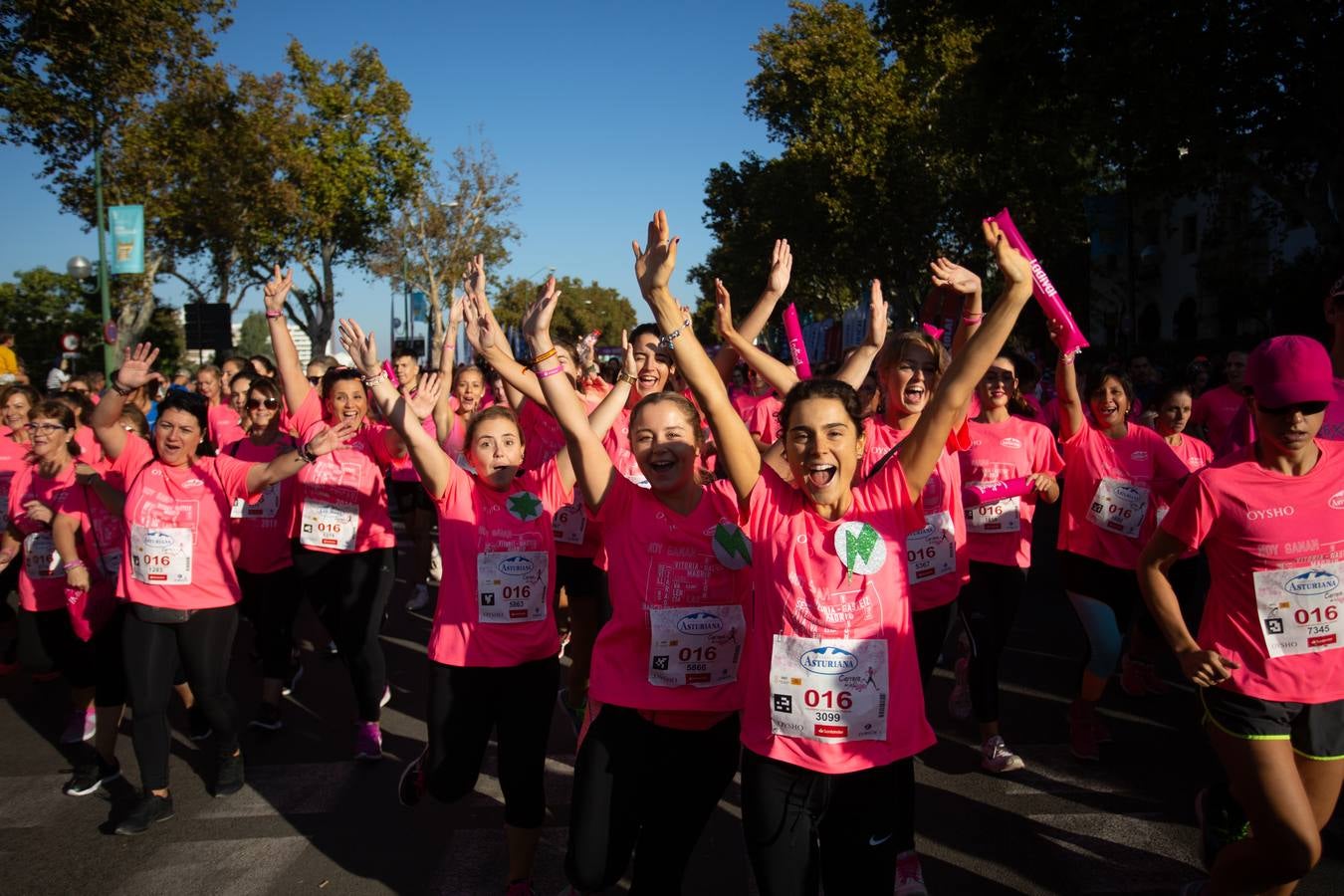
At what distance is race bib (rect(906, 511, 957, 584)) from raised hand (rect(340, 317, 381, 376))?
2.50 metres

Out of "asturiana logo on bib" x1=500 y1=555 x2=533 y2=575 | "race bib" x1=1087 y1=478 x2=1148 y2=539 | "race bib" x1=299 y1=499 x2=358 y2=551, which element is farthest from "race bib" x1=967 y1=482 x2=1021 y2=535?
"race bib" x1=299 y1=499 x2=358 y2=551

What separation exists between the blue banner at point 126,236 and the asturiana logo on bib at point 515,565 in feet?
72.6

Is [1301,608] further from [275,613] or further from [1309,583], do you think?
[275,613]

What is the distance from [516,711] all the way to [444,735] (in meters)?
0.31

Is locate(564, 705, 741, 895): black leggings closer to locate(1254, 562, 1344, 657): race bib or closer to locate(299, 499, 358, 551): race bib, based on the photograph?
locate(1254, 562, 1344, 657): race bib

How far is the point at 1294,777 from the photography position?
129 inches

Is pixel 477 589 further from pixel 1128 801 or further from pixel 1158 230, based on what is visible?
pixel 1158 230

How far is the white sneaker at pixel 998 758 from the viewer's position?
17.4 feet

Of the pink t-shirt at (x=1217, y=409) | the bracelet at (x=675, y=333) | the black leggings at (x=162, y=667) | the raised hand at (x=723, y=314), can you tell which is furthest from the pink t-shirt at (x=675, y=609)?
the pink t-shirt at (x=1217, y=409)

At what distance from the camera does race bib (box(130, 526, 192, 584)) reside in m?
4.89

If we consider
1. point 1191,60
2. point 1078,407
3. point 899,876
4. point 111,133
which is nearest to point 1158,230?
point 1191,60

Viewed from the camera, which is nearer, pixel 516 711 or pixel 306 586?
pixel 516 711

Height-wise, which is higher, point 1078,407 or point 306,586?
point 1078,407

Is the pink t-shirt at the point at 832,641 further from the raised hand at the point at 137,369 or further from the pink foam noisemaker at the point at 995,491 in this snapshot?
the raised hand at the point at 137,369
